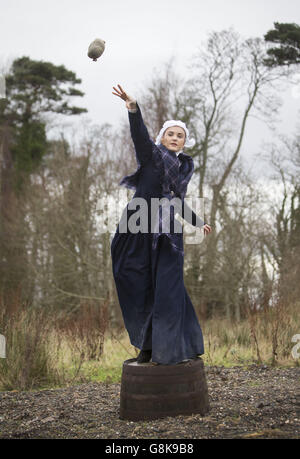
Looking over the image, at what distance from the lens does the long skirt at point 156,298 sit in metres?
3.93

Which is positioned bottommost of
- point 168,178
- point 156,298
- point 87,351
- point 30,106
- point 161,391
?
point 87,351

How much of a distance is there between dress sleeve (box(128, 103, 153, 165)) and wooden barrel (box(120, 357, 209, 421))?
1.55m

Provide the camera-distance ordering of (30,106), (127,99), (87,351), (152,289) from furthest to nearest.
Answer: (30,106) → (87,351) → (152,289) → (127,99)

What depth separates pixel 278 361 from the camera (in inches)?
256

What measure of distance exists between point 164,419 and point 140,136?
2.00 m

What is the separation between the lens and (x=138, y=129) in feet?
12.6

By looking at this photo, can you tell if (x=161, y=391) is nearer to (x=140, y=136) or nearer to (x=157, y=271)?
(x=157, y=271)

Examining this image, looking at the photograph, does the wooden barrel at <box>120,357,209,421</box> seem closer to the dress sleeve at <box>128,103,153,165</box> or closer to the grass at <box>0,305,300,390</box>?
the dress sleeve at <box>128,103,153,165</box>

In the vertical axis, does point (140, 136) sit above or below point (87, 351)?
above

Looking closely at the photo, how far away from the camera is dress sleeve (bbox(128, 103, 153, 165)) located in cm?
381

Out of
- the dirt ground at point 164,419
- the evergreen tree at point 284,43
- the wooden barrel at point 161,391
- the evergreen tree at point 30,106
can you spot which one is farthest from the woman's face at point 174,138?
the evergreen tree at point 30,106

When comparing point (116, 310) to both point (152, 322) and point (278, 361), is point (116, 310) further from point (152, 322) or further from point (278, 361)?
point (152, 322)

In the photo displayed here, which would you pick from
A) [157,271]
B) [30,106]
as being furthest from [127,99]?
[30,106]

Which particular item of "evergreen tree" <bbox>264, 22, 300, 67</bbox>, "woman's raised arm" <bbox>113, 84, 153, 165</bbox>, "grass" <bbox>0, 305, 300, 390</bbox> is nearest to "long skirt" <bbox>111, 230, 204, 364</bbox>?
"woman's raised arm" <bbox>113, 84, 153, 165</bbox>
